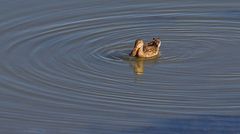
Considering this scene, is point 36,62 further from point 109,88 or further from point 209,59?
point 209,59

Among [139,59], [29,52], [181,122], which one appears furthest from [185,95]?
[29,52]

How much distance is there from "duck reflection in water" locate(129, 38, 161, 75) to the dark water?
56 millimetres

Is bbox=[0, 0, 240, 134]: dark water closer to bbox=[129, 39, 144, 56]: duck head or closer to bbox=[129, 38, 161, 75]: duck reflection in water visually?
bbox=[129, 38, 161, 75]: duck reflection in water

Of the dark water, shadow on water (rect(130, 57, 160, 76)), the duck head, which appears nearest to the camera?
the dark water

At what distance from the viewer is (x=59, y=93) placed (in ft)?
47.3

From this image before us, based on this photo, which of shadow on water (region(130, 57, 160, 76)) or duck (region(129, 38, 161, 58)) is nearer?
shadow on water (region(130, 57, 160, 76))

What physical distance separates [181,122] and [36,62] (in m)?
3.86

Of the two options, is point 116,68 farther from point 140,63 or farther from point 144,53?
point 144,53

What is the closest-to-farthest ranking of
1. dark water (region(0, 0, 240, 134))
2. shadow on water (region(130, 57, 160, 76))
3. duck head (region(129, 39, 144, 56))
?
1. dark water (region(0, 0, 240, 134))
2. shadow on water (region(130, 57, 160, 76))
3. duck head (region(129, 39, 144, 56))

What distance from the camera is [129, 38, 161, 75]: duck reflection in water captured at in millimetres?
16203

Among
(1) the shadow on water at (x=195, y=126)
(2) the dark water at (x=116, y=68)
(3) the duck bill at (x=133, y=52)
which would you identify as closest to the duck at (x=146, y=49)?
(3) the duck bill at (x=133, y=52)

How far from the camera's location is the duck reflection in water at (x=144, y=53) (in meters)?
16.2

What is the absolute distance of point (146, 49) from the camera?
16438mm

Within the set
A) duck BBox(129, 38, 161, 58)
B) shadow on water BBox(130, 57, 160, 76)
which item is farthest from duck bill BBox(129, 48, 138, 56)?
shadow on water BBox(130, 57, 160, 76)
